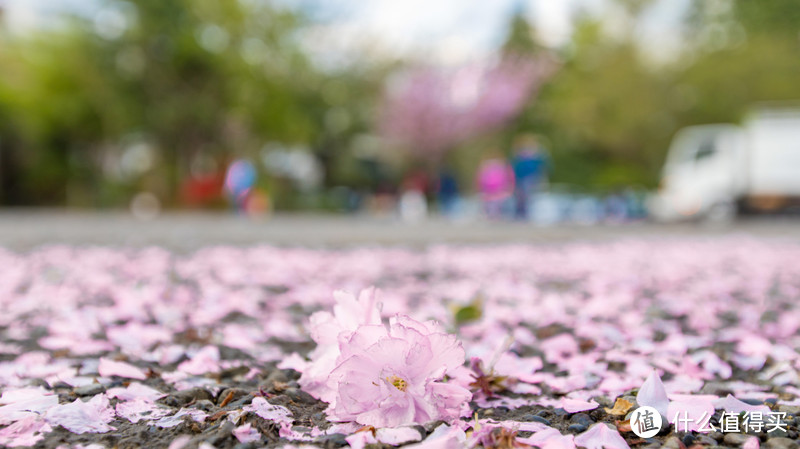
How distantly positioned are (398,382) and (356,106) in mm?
28950

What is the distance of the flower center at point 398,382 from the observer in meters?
1.28

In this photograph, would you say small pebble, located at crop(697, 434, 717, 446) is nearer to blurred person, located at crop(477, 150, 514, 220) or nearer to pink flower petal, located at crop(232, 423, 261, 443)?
pink flower petal, located at crop(232, 423, 261, 443)

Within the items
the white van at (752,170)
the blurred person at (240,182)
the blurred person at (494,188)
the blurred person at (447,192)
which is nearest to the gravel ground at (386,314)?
the blurred person at (494,188)

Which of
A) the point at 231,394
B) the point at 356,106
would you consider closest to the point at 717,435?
the point at 231,394

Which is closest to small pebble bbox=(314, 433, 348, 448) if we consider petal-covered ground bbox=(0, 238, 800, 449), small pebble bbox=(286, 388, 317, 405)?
petal-covered ground bbox=(0, 238, 800, 449)

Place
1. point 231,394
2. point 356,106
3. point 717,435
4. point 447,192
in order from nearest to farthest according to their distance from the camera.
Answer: point 717,435
point 231,394
point 447,192
point 356,106

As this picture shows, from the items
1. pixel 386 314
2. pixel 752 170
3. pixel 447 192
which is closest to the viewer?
pixel 386 314

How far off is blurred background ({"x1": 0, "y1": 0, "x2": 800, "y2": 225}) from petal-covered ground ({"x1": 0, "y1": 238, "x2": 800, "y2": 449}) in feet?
34.6

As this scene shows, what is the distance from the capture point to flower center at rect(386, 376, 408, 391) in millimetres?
1278

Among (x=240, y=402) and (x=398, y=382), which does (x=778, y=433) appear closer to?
(x=398, y=382)

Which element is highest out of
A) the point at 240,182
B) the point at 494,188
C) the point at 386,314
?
the point at 240,182

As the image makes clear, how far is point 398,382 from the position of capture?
1290 mm

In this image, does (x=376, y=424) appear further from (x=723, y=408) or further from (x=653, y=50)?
(x=653, y=50)

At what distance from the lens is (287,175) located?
92.2 ft
